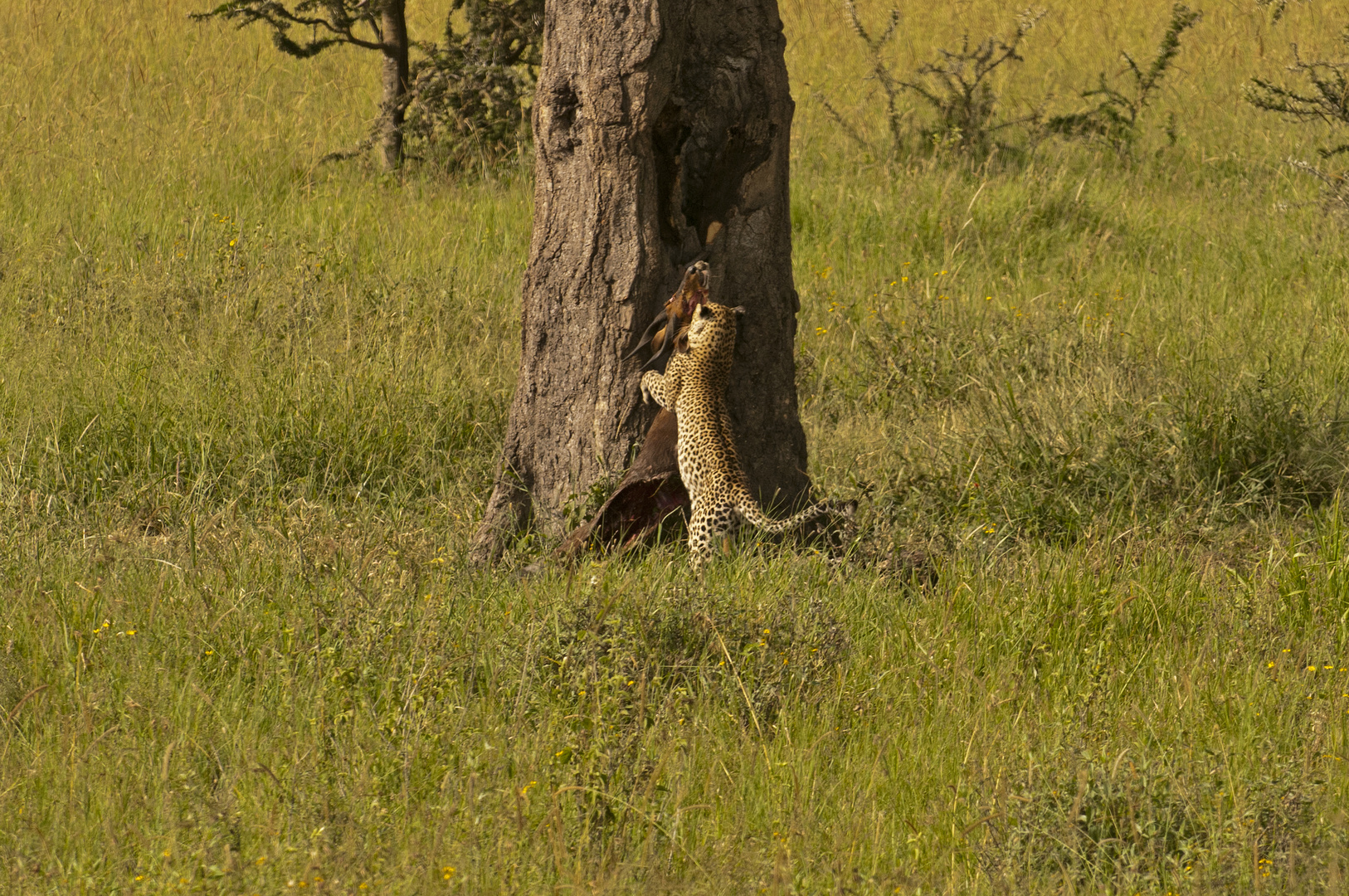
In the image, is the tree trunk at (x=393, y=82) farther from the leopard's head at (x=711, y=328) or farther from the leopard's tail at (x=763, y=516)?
the leopard's tail at (x=763, y=516)

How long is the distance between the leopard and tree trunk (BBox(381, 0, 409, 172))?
493cm

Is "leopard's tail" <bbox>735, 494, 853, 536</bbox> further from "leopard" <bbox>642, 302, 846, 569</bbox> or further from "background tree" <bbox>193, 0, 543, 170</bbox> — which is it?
"background tree" <bbox>193, 0, 543, 170</bbox>

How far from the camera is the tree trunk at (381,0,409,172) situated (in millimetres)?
8508

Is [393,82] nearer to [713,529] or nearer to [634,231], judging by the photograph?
[634,231]

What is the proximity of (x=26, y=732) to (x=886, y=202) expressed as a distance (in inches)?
240

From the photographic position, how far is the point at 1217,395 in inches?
200

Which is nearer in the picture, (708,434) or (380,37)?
(708,434)

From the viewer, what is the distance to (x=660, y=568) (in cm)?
376

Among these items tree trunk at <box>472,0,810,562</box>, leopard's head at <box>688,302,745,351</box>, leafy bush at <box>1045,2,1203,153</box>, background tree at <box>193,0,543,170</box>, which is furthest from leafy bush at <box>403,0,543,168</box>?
leopard's head at <box>688,302,745,351</box>

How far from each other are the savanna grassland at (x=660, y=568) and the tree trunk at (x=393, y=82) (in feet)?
0.81

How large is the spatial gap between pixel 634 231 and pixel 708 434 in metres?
0.70

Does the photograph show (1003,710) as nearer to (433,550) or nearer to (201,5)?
(433,550)

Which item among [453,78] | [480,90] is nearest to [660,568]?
[480,90]

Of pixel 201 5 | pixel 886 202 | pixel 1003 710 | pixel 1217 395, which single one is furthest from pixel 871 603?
pixel 201 5
